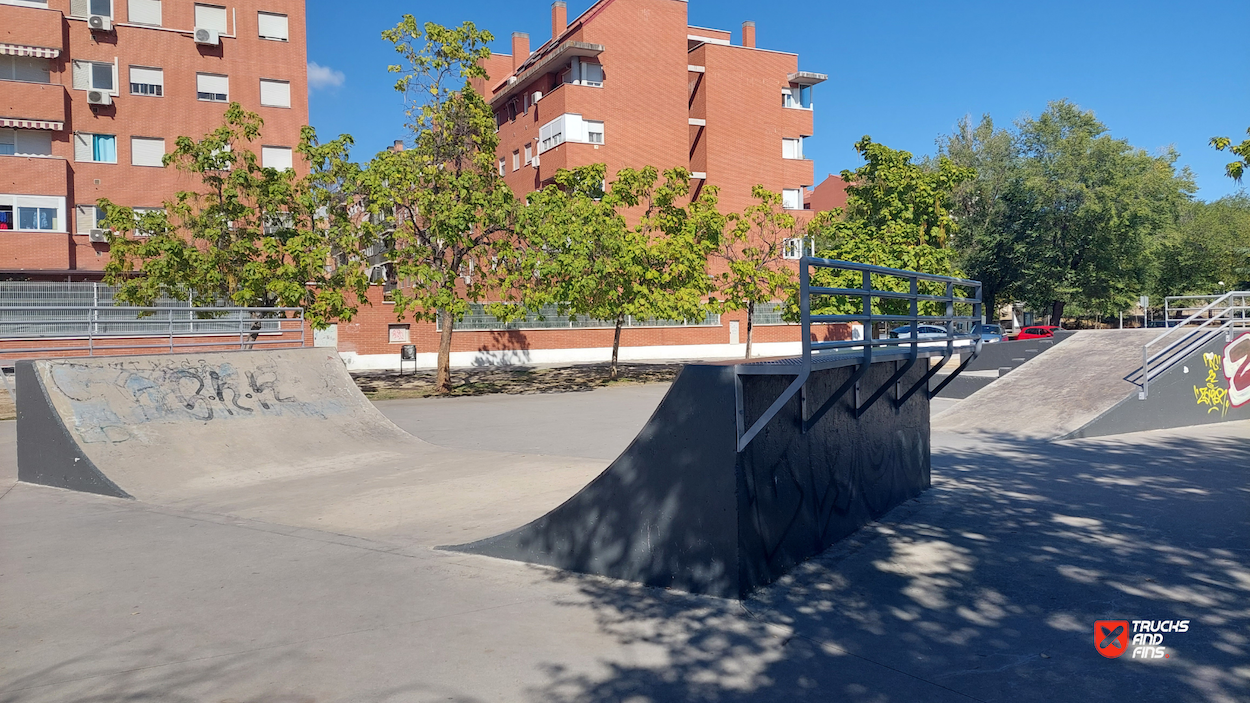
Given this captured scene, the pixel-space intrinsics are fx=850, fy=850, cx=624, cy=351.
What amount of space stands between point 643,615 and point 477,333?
3099 cm

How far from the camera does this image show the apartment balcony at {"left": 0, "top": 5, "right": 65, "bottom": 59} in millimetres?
31125

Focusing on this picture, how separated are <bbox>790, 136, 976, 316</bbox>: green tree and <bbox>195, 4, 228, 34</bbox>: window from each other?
25.4 meters

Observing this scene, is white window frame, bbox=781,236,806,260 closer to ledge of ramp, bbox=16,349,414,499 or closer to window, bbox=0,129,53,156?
ledge of ramp, bbox=16,349,414,499

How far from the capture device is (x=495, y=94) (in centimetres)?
4631

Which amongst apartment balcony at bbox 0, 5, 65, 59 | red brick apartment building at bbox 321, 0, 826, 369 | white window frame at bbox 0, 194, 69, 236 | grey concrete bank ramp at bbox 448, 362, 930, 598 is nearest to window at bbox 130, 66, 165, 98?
apartment balcony at bbox 0, 5, 65, 59

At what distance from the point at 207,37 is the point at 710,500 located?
36.3m

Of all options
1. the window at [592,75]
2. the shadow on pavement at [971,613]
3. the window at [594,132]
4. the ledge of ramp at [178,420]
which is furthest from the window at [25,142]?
the shadow on pavement at [971,613]

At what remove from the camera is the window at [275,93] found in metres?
35.6

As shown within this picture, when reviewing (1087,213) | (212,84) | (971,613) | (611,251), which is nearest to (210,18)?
(212,84)

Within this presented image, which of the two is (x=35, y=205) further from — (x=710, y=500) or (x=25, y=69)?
(x=710, y=500)

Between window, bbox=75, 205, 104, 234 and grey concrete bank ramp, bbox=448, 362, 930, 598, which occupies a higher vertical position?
window, bbox=75, 205, 104, 234

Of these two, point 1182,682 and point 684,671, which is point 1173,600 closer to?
point 1182,682

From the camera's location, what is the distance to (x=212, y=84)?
115 feet

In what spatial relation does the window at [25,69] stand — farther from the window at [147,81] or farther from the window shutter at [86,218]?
the window shutter at [86,218]
